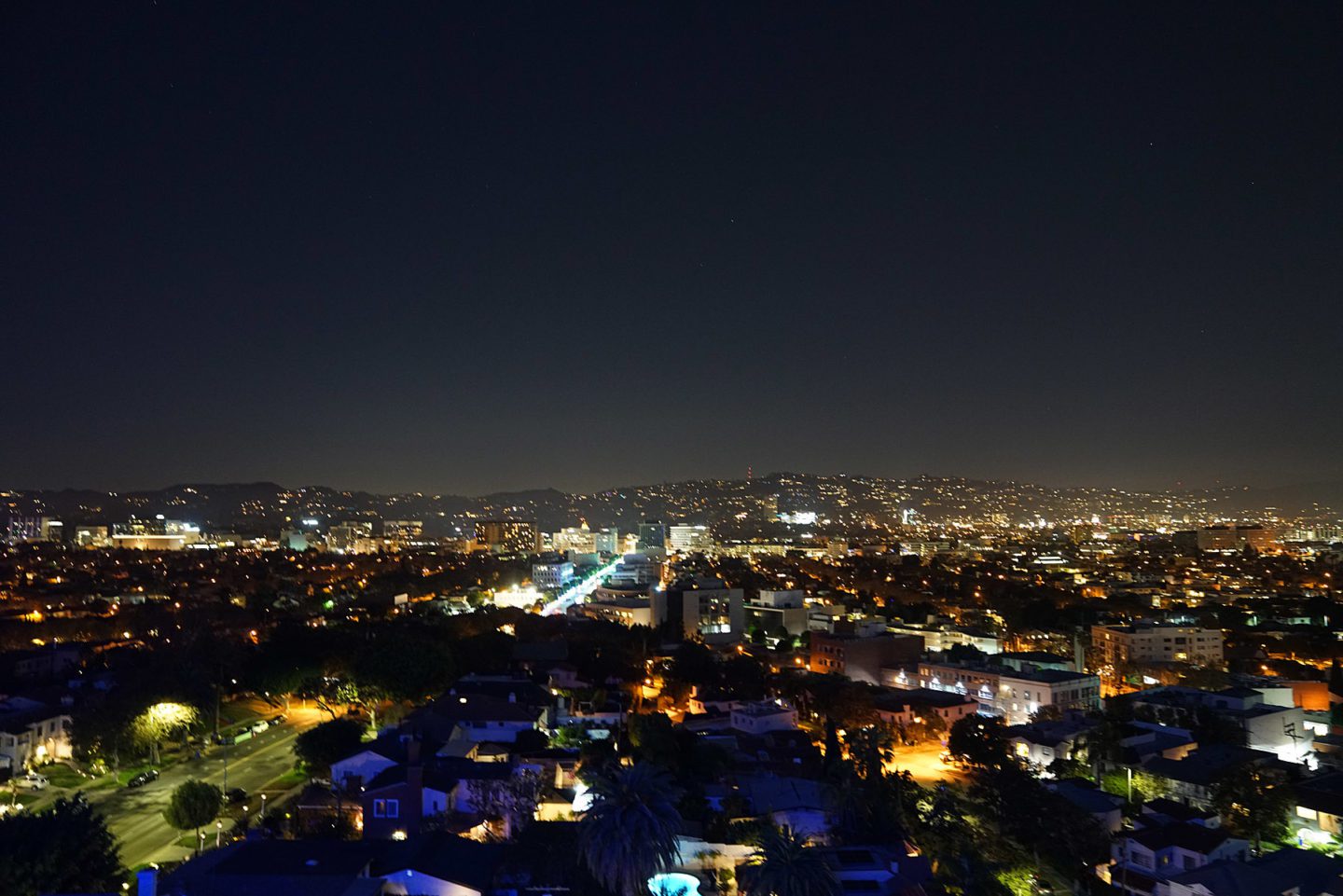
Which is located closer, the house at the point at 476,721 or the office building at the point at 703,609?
the house at the point at 476,721

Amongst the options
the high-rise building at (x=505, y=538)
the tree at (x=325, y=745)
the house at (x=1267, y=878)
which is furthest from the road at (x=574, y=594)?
the high-rise building at (x=505, y=538)

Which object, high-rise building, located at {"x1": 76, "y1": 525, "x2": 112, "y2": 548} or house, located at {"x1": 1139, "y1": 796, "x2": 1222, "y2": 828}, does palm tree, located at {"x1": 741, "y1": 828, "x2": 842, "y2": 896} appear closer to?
house, located at {"x1": 1139, "y1": 796, "x2": 1222, "y2": 828}

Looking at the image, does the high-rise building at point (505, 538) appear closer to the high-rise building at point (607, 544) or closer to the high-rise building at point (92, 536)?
the high-rise building at point (607, 544)

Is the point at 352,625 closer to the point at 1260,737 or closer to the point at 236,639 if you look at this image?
the point at 236,639

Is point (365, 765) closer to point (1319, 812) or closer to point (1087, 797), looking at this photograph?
point (1087, 797)

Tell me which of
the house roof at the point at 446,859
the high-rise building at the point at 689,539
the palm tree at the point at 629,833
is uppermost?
the palm tree at the point at 629,833

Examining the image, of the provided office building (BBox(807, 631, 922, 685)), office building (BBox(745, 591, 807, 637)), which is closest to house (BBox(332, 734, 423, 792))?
office building (BBox(807, 631, 922, 685))
